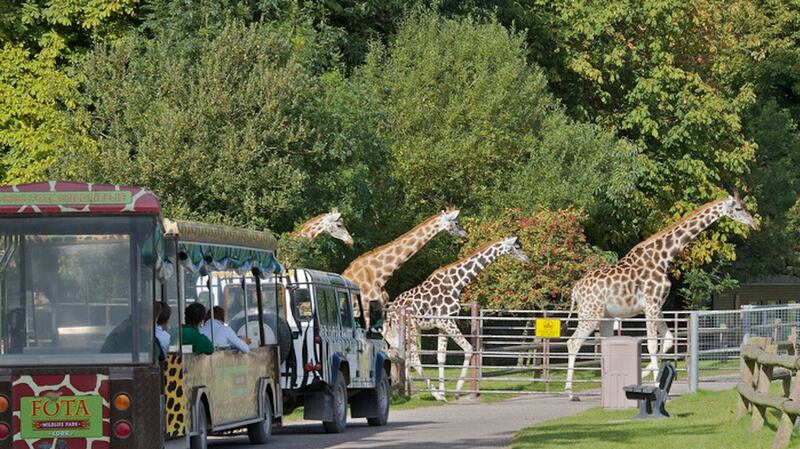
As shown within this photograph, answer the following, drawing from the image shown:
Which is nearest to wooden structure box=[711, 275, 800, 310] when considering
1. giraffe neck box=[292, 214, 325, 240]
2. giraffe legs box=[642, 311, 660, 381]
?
giraffe legs box=[642, 311, 660, 381]

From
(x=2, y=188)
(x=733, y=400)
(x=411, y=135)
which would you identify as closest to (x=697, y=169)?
(x=411, y=135)

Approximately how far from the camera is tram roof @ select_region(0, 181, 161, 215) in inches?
653

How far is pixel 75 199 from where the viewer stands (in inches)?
658

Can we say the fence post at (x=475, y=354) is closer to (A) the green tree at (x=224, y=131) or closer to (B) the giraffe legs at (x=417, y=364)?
(B) the giraffe legs at (x=417, y=364)

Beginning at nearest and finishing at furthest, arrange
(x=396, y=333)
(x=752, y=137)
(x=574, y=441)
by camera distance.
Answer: (x=574, y=441) < (x=396, y=333) < (x=752, y=137)

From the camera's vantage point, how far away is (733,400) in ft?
84.6

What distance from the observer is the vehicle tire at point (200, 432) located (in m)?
18.2

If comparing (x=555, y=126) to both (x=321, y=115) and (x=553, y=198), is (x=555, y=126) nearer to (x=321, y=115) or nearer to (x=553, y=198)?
(x=553, y=198)

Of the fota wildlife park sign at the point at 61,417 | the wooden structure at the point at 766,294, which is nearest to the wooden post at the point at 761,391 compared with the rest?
the fota wildlife park sign at the point at 61,417

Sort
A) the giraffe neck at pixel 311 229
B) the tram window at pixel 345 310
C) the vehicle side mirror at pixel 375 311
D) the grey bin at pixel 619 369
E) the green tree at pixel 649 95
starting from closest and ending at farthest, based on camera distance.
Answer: the tram window at pixel 345 310 < the vehicle side mirror at pixel 375 311 < the grey bin at pixel 619 369 < the giraffe neck at pixel 311 229 < the green tree at pixel 649 95

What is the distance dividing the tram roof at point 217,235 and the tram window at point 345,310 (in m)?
2.68

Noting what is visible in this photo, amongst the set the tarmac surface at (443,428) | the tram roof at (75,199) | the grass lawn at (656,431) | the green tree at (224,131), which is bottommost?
the tarmac surface at (443,428)

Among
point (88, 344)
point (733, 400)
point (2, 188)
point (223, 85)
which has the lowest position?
point (733, 400)

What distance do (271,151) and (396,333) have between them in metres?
4.39
